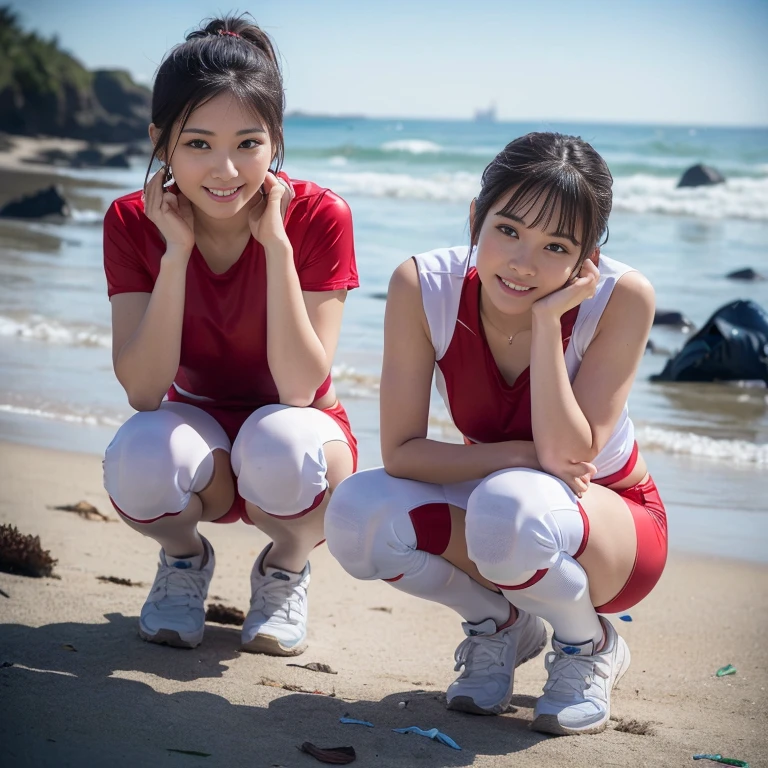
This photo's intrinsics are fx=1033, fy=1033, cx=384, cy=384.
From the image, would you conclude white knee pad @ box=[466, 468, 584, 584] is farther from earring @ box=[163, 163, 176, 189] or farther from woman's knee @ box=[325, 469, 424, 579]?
earring @ box=[163, 163, 176, 189]

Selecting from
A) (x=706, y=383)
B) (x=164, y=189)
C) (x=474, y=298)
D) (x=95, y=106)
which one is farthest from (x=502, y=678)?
(x=95, y=106)

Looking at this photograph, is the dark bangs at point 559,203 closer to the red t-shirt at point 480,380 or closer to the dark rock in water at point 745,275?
the red t-shirt at point 480,380

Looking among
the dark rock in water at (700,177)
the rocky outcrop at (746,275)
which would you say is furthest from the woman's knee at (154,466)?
the dark rock in water at (700,177)

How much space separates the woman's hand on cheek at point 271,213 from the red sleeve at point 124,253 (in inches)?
12.9

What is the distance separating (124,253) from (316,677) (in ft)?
4.15

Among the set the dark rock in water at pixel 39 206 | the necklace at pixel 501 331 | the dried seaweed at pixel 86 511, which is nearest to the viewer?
the necklace at pixel 501 331

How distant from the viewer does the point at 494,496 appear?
2342 mm

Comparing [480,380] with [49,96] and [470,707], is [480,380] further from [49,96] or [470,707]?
[49,96]

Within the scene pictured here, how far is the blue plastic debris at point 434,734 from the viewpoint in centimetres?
229

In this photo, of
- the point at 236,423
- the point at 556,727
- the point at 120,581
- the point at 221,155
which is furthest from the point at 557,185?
the point at 120,581

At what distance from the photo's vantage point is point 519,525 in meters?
2.30

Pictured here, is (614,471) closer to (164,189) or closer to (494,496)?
(494,496)

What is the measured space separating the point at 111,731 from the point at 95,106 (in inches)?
1559

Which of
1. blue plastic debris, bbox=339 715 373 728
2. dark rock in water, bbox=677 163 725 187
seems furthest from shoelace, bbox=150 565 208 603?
dark rock in water, bbox=677 163 725 187
